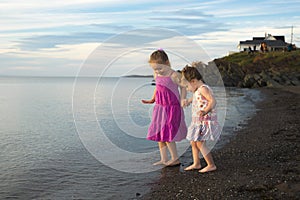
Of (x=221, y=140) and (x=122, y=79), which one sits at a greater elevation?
A: (x=122, y=79)

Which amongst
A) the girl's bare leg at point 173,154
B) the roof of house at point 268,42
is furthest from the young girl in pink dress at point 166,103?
the roof of house at point 268,42

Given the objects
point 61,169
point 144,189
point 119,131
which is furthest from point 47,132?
point 144,189

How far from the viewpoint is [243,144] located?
31.6ft

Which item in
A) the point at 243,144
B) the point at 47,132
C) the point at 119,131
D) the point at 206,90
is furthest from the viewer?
the point at 47,132

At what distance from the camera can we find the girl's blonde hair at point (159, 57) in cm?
732

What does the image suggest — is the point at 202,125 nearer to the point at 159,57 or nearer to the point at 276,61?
the point at 159,57

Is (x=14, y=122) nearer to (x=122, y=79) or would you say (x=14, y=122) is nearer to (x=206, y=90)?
(x=122, y=79)

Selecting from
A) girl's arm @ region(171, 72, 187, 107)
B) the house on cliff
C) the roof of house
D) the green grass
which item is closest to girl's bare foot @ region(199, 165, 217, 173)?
girl's arm @ region(171, 72, 187, 107)

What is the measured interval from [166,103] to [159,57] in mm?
894

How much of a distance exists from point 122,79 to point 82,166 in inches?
87.6

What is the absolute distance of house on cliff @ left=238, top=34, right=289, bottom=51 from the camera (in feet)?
297

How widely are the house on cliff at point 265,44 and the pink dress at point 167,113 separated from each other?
8129cm

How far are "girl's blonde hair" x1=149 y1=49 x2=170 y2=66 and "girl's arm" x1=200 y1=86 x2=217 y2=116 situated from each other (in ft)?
3.15

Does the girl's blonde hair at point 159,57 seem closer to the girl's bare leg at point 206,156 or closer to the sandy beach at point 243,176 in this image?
the girl's bare leg at point 206,156
